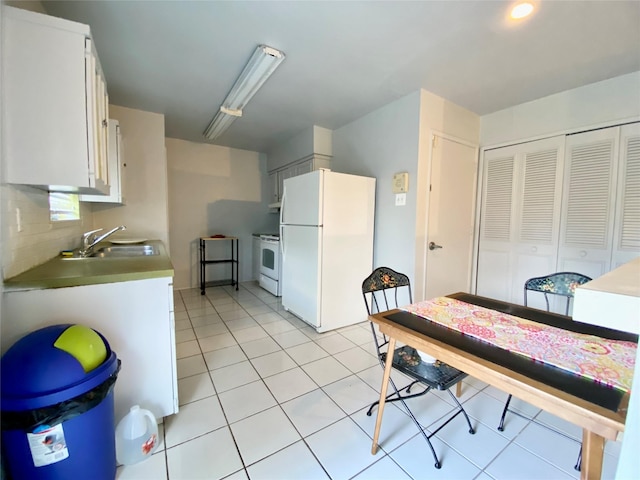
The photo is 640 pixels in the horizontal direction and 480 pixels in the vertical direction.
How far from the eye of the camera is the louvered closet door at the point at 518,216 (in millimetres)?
2691

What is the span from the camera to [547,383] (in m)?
0.84

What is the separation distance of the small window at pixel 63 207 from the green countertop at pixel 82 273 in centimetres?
42

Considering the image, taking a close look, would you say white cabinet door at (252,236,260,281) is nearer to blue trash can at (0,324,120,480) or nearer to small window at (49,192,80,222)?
small window at (49,192,80,222)

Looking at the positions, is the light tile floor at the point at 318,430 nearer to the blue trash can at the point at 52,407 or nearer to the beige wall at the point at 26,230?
the blue trash can at the point at 52,407

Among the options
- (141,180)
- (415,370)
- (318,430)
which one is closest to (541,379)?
(415,370)

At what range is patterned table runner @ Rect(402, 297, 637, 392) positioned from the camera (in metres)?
0.91

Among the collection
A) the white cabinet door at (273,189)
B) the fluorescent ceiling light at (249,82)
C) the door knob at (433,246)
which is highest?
the fluorescent ceiling light at (249,82)

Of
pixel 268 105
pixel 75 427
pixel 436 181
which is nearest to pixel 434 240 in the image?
pixel 436 181

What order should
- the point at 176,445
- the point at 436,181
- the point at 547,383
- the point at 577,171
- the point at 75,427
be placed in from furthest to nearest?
the point at 436,181 → the point at 577,171 → the point at 176,445 → the point at 75,427 → the point at 547,383

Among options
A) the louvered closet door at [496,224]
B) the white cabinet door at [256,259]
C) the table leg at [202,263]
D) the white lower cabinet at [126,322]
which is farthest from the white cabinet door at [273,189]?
the white lower cabinet at [126,322]

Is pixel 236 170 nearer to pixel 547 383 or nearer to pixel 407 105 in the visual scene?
pixel 407 105

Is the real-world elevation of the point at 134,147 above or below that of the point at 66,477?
above

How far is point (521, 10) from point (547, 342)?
187cm

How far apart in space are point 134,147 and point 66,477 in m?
3.15
